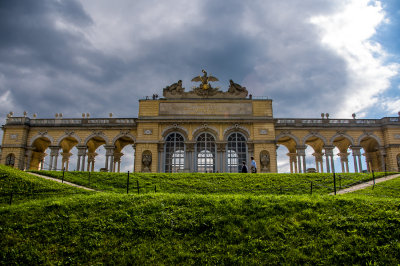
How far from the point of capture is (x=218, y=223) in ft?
39.3

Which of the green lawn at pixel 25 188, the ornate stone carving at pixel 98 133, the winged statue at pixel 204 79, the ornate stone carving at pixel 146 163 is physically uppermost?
the winged statue at pixel 204 79

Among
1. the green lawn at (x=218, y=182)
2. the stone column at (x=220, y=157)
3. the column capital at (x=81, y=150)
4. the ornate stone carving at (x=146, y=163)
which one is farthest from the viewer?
the column capital at (x=81, y=150)

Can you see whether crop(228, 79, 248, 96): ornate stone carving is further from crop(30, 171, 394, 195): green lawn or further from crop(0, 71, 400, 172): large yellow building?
crop(30, 171, 394, 195): green lawn

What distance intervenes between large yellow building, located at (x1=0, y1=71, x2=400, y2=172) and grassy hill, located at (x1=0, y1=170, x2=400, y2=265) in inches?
803

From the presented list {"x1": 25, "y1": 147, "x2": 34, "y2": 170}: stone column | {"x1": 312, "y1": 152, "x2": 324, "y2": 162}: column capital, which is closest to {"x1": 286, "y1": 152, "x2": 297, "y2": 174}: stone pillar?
{"x1": 312, "y1": 152, "x2": 324, "y2": 162}: column capital

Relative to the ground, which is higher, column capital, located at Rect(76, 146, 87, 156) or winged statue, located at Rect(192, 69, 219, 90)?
winged statue, located at Rect(192, 69, 219, 90)

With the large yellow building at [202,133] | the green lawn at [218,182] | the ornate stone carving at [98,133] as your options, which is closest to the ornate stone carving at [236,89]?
the large yellow building at [202,133]

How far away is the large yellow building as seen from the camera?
113 feet

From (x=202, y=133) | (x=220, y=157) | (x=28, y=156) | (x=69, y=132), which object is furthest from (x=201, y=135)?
(x=28, y=156)

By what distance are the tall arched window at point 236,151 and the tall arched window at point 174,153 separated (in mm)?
4813

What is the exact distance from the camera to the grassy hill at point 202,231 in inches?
397

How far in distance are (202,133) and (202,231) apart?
2380cm

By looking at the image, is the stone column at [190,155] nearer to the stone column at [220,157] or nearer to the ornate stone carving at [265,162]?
the stone column at [220,157]

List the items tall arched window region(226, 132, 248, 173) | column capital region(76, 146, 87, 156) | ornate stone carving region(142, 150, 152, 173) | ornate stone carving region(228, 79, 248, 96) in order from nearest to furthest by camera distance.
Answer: ornate stone carving region(142, 150, 152, 173)
tall arched window region(226, 132, 248, 173)
column capital region(76, 146, 87, 156)
ornate stone carving region(228, 79, 248, 96)
